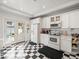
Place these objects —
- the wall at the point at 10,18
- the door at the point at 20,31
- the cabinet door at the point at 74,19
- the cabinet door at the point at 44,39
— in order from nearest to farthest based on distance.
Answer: the cabinet door at the point at 74,19
the wall at the point at 10,18
the cabinet door at the point at 44,39
the door at the point at 20,31

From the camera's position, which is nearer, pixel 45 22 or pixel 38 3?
pixel 38 3

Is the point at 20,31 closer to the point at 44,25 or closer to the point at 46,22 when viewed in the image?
the point at 44,25

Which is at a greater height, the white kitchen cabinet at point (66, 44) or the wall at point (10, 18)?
the wall at point (10, 18)

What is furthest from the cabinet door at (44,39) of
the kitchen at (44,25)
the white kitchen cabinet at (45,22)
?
the white kitchen cabinet at (45,22)

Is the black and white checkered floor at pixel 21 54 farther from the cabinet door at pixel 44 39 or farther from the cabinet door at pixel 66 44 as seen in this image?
the cabinet door at pixel 66 44

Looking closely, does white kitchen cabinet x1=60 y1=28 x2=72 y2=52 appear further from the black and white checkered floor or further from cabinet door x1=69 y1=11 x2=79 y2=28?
the black and white checkered floor

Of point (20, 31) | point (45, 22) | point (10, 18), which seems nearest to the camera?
point (10, 18)

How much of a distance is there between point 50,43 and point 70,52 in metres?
1.40

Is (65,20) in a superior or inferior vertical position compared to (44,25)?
superior

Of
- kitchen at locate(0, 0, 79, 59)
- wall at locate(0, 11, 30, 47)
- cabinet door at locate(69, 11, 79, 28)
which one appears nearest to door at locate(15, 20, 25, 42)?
kitchen at locate(0, 0, 79, 59)

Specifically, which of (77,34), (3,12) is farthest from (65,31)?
(3,12)

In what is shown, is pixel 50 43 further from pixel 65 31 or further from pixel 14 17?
pixel 14 17

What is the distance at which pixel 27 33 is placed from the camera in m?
6.29

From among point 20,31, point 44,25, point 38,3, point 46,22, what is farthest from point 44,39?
point 38,3
